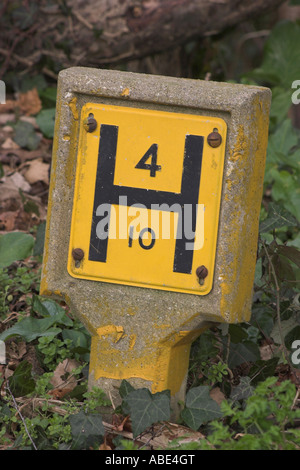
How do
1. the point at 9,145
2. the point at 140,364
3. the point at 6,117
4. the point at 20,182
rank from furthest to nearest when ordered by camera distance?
the point at 6,117 → the point at 9,145 → the point at 20,182 → the point at 140,364

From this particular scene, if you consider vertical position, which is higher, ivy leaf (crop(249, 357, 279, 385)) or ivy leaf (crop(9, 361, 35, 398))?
ivy leaf (crop(249, 357, 279, 385))

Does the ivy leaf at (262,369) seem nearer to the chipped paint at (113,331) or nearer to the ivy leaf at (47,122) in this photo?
the chipped paint at (113,331)

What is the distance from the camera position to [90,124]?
1981 millimetres

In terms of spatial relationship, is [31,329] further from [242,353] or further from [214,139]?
[214,139]

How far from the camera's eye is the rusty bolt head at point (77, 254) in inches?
78.7

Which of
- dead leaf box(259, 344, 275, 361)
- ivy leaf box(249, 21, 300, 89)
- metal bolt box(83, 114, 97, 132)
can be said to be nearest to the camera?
metal bolt box(83, 114, 97, 132)

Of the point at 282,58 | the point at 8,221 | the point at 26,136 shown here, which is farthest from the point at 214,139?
the point at 282,58

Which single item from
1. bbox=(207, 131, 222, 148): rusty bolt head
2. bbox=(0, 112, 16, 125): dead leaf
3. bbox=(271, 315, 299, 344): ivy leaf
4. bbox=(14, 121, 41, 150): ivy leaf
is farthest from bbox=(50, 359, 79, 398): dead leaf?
bbox=(0, 112, 16, 125): dead leaf

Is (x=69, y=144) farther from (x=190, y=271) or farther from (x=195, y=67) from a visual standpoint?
(x=195, y=67)

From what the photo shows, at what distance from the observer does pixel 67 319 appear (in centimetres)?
245

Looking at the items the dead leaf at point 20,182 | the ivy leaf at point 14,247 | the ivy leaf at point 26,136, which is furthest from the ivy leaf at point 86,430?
the ivy leaf at point 26,136

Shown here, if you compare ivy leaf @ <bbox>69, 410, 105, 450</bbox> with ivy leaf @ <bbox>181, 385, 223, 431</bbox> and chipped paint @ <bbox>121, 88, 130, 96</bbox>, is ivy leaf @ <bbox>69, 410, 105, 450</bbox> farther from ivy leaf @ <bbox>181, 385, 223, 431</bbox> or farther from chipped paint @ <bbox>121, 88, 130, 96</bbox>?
chipped paint @ <bbox>121, 88, 130, 96</bbox>

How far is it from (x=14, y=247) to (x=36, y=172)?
0.99 meters

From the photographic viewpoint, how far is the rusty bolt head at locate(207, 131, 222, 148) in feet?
6.22
